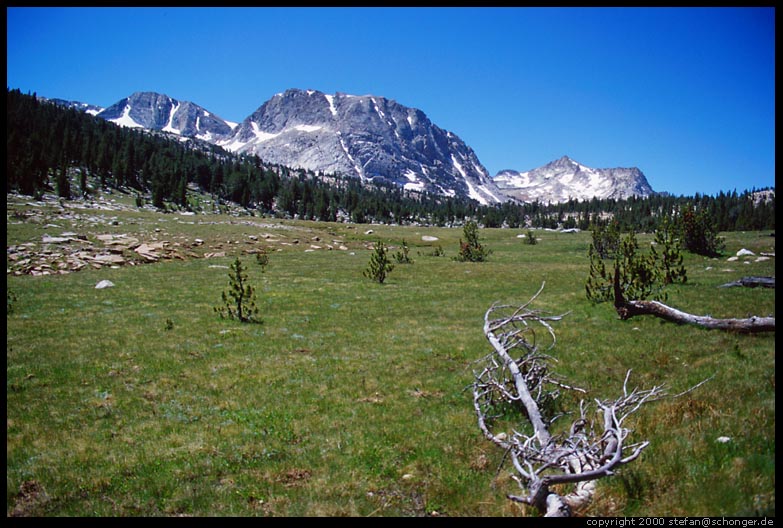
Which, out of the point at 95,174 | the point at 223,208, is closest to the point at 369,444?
the point at 223,208

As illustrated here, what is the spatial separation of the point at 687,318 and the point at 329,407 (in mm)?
14988

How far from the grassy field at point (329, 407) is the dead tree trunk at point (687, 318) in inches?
14.7

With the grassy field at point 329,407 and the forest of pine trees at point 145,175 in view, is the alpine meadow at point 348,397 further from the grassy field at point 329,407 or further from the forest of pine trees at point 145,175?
the forest of pine trees at point 145,175

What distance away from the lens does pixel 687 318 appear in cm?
1622

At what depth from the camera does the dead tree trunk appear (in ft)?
45.1

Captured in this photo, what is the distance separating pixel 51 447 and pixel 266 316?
1359 centimetres

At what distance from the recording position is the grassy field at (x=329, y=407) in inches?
264

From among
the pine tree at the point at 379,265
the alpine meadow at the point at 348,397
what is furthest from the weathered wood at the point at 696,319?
the pine tree at the point at 379,265

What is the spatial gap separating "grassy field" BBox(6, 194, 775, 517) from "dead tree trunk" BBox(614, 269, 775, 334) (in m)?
0.37

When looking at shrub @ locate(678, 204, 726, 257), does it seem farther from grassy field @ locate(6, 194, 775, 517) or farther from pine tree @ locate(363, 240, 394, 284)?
pine tree @ locate(363, 240, 394, 284)

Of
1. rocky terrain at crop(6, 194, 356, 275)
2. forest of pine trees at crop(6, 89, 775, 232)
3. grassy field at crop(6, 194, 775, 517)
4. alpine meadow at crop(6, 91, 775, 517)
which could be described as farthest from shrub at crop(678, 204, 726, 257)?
forest of pine trees at crop(6, 89, 775, 232)
